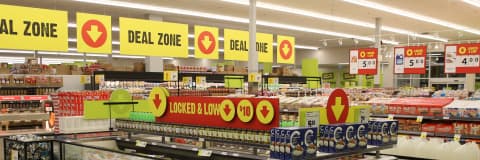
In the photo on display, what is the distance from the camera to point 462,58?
10828 mm

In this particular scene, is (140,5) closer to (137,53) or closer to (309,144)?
(137,53)

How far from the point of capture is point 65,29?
8.30 meters

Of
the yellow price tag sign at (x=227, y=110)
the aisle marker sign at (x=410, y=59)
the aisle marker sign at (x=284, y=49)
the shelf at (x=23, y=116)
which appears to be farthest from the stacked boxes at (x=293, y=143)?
the aisle marker sign at (x=410, y=59)

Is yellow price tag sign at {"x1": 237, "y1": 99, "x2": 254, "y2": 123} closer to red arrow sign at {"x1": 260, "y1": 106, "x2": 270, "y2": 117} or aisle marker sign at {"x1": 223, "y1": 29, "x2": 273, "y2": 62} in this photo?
red arrow sign at {"x1": 260, "y1": 106, "x2": 270, "y2": 117}

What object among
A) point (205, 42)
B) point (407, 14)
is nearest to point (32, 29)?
point (205, 42)

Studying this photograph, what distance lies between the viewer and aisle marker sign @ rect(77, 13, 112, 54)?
8523 millimetres

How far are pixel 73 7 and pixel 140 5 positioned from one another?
2152 millimetres

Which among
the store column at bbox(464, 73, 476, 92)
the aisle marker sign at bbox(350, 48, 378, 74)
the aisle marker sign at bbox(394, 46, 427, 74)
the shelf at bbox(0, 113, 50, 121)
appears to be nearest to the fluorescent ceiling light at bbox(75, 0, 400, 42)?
the shelf at bbox(0, 113, 50, 121)

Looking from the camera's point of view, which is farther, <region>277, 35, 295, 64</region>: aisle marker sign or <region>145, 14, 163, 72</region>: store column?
<region>145, 14, 163, 72</region>: store column

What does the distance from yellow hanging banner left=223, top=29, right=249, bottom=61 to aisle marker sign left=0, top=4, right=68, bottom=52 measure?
13.6 feet

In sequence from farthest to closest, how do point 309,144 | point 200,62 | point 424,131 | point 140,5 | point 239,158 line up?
point 200,62 < point 140,5 < point 424,131 < point 239,158 < point 309,144

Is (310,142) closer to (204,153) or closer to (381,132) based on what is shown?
(381,132)

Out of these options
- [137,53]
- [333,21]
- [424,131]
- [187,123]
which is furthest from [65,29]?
[333,21]

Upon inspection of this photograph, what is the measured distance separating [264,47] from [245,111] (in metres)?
8.81
